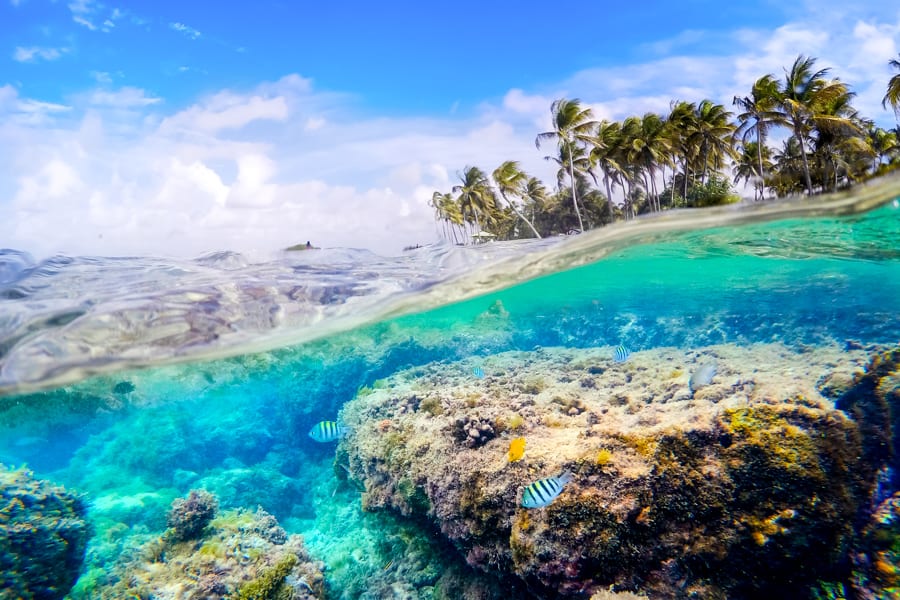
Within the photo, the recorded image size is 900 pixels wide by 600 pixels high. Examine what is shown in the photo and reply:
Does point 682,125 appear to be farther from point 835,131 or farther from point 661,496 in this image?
point 661,496

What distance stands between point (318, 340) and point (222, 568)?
8691 millimetres

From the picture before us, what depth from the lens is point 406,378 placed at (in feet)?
58.1

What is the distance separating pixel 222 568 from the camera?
929 cm

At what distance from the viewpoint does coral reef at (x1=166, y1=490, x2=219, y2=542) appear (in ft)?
35.4

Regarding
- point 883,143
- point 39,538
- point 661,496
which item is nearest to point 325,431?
point 661,496

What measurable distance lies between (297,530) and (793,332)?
2391 centimetres

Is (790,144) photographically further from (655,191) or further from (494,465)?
(494,465)

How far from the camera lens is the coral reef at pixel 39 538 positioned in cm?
901

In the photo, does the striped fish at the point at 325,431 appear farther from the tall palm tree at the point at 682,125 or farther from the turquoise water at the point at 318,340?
the tall palm tree at the point at 682,125

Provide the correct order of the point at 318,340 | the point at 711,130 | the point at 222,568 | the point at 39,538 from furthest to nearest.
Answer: the point at 711,130 → the point at 318,340 → the point at 39,538 → the point at 222,568

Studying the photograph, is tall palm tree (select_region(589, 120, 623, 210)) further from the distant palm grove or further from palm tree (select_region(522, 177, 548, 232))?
palm tree (select_region(522, 177, 548, 232))

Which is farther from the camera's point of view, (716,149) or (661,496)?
(716,149)

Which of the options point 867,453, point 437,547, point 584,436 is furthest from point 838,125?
point 437,547

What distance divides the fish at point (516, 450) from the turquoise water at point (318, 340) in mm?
1785
